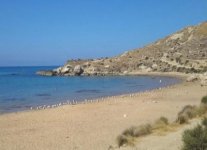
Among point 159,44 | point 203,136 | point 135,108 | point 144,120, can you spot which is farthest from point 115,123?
point 159,44

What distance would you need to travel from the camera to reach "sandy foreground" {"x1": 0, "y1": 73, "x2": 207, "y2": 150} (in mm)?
14750

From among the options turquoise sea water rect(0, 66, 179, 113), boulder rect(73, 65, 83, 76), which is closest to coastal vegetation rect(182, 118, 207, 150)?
turquoise sea water rect(0, 66, 179, 113)

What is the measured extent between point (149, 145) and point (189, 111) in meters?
6.17

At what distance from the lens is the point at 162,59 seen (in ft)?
317

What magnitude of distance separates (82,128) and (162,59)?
79089 millimetres

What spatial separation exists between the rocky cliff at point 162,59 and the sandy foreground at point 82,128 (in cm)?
5603

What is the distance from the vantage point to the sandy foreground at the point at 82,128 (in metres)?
14.8

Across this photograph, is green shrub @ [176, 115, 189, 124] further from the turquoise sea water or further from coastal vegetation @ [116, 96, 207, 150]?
the turquoise sea water

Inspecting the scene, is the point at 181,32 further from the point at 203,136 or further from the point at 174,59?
the point at 203,136

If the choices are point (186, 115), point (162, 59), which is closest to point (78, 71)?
point (162, 59)

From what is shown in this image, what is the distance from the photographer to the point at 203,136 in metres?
10.4

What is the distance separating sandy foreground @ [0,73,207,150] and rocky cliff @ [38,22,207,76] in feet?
184

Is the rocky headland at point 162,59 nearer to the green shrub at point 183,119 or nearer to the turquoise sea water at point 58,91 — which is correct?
the turquoise sea water at point 58,91

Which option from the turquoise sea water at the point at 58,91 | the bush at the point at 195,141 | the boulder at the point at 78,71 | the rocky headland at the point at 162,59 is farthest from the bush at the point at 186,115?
the boulder at the point at 78,71
